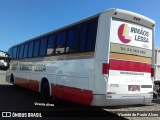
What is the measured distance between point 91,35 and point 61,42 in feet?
8.38

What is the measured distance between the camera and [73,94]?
9.71 metres

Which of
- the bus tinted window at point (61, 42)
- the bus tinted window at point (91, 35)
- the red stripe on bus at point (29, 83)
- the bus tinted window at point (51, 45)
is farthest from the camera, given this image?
the red stripe on bus at point (29, 83)

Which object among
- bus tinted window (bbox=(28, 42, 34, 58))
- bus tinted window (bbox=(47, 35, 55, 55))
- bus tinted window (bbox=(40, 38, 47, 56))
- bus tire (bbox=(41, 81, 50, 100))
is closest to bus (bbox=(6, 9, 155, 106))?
bus tinted window (bbox=(47, 35, 55, 55))

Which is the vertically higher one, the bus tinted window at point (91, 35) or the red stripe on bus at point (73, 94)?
the bus tinted window at point (91, 35)

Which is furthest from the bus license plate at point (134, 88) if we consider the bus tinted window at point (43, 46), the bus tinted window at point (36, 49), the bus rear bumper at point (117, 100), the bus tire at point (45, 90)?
the bus tinted window at point (36, 49)

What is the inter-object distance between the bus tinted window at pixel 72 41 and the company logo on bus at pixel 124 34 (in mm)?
1722

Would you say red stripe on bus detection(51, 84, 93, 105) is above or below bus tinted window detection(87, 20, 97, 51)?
below

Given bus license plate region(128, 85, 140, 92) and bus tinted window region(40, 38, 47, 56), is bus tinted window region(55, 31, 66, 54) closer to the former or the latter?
bus tinted window region(40, 38, 47, 56)

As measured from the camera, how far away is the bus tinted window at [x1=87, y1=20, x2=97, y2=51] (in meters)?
8.84

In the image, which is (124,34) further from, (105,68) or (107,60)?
(105,68)

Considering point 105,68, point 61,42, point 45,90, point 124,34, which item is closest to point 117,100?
point 105,68

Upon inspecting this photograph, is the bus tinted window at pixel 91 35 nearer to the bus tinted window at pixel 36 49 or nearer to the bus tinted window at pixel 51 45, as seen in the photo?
the bus tinted window at pixel 51 45

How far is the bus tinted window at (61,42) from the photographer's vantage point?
1110cm

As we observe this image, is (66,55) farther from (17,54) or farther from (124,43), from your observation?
(17,54)
